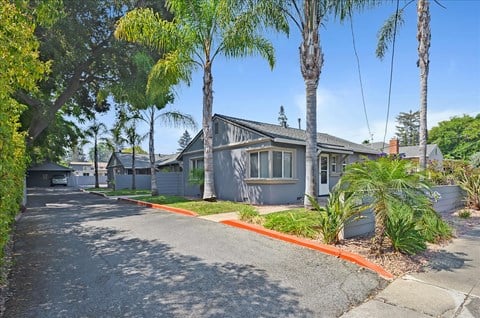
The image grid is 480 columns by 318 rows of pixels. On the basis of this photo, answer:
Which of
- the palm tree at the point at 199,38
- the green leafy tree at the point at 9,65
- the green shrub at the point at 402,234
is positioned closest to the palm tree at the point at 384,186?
the green shrub at the point at 402,234

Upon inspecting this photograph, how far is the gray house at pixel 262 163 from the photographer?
1203cm

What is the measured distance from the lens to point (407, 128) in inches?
2596

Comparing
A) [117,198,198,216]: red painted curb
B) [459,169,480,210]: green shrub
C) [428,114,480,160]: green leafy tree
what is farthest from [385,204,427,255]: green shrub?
[428,114,480,160]: green leafy tree

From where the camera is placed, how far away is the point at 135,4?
15.1 metres

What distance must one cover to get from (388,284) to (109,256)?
4.75m

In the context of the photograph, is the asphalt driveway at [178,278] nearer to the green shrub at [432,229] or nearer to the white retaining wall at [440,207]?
the white retaining wall at [440,207]

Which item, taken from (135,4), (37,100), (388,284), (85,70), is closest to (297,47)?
(388,284)

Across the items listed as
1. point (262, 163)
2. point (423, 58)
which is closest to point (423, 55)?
point (423, 58)

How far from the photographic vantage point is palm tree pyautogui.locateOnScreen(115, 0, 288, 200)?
10.8 metres

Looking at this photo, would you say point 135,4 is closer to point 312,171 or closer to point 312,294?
point 312,171

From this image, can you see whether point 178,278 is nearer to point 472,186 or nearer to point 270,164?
point 270,164

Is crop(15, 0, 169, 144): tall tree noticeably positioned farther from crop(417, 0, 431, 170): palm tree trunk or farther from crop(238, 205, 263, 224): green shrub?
crop(417, 0, 431, 170): palm tree trunk

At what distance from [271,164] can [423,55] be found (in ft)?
22.3

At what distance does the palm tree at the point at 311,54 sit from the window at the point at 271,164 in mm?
3200
